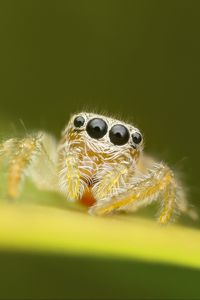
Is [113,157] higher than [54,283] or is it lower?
higher

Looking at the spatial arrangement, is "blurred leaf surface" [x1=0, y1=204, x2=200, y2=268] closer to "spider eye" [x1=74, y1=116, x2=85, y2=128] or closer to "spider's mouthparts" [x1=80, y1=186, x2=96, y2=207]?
"spider's mouthparts" [x1=80, y1=186, x2=96, y2=207]

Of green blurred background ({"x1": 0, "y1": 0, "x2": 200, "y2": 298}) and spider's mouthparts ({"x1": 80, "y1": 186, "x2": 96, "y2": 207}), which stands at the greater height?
green blurred background ({"x1": 0, "y1": 0, "x2": 200, "y2": 298})

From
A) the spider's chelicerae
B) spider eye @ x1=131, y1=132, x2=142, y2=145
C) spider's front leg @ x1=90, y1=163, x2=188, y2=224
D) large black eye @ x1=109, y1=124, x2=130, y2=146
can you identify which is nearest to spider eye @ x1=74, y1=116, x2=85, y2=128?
the spider's chelicerae

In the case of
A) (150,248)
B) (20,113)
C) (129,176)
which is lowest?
(150,248)

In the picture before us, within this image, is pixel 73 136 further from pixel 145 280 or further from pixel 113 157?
pixel 145 280

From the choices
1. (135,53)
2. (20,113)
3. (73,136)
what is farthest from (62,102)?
(73,136)

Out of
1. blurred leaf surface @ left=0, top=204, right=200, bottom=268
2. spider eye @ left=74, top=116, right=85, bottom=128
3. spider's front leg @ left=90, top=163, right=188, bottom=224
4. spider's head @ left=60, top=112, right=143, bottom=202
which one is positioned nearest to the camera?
blurred leaf surface @ left=0, top=204, right=200, bottom=268

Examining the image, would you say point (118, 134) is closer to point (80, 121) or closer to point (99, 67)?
point (80, 121)

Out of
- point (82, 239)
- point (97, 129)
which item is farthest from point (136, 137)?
point (82, 239)
